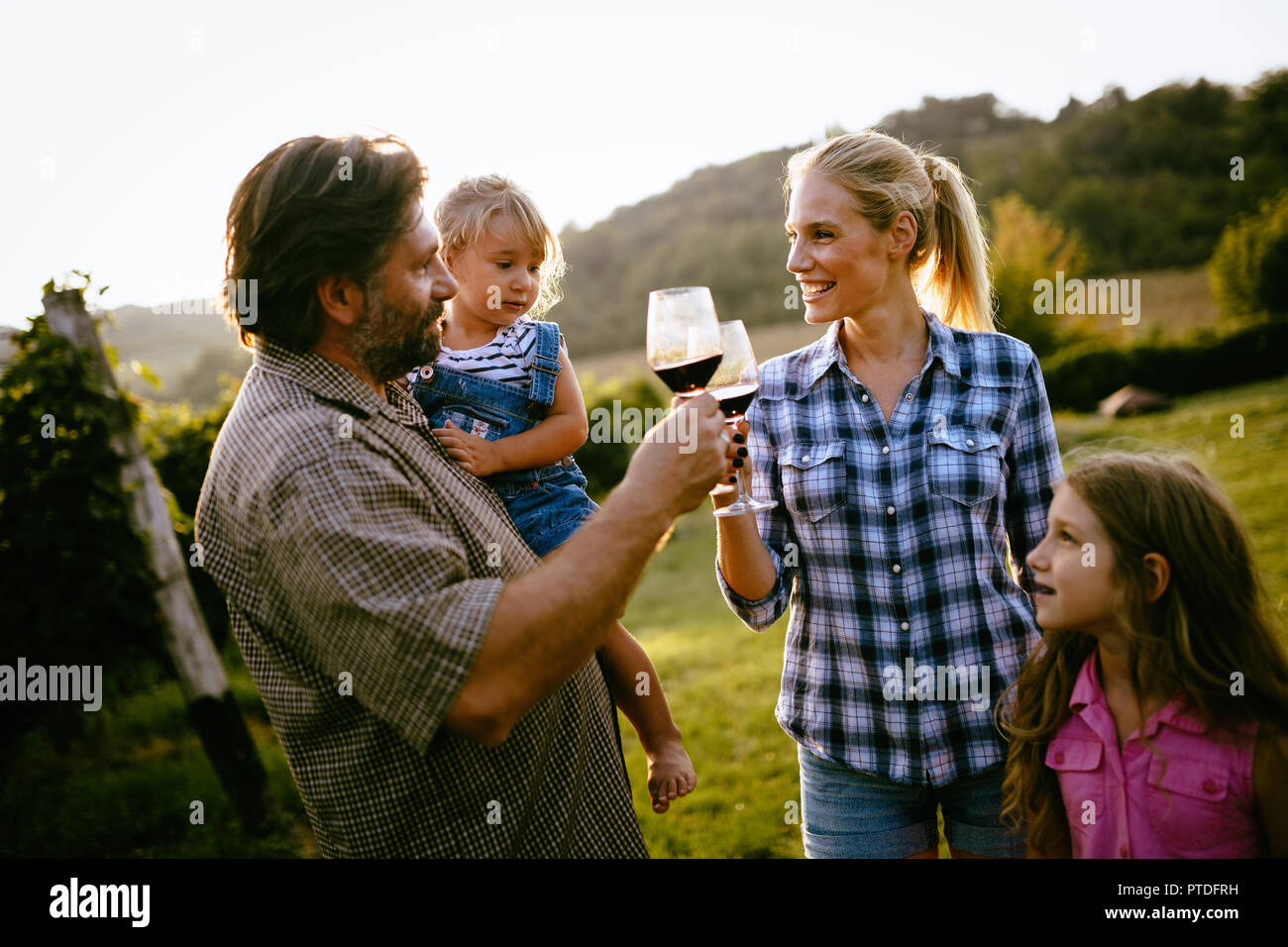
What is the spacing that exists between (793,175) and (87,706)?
4.35 metres

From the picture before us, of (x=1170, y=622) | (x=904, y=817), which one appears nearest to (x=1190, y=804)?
(x=1170, y=622)

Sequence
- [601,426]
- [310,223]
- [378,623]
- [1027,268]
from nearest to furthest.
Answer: [378,623] → [310,223] → [601,426] → [1027,268]

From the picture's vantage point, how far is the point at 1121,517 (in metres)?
2.08

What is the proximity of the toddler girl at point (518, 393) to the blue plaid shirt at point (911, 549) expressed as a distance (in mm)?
381

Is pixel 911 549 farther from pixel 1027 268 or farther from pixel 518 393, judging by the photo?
pixel 1027 268

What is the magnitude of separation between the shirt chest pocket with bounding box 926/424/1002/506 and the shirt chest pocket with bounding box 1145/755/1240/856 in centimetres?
72

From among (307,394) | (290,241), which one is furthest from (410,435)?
(290,241)

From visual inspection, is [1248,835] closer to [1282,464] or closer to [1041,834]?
[1041,834]

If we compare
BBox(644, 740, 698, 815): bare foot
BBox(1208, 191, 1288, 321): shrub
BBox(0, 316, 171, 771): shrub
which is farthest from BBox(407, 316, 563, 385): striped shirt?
BBox(1208, 191, 1288, 321): shrub

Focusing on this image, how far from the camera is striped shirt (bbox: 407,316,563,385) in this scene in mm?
2723

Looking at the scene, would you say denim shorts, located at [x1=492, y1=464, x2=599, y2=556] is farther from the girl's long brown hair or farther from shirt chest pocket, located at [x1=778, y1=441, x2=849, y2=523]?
the girl's long brown hair

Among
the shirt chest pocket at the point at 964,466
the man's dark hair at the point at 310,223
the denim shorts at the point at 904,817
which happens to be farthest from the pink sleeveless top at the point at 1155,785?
the man's dark hair at the point at 310,223

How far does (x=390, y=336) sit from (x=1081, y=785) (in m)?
1.85

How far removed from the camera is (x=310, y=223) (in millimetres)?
1733
